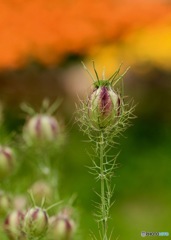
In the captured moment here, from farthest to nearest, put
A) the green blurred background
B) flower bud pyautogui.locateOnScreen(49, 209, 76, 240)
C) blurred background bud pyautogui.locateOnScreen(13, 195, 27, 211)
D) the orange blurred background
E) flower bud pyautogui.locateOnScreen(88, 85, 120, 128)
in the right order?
the orange blurred background, the green blurred background, blurred background bud pyautogui.locateOnScreen(13, 195, 27, 211), flower bud pyautogui.locateOnScreen(49, 209, 76, 240), flower bud pyautogui.locateOnScreen(88, 85, 120, 128)

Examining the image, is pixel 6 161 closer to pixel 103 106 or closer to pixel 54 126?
pixel 54 126

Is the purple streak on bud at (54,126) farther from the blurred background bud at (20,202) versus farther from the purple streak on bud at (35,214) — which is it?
the purple streak on bud at (35,214)

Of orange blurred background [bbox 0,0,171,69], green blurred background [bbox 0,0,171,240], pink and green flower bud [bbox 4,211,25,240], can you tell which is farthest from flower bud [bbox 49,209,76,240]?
orange blurred background [bbox 0,0,171,69]

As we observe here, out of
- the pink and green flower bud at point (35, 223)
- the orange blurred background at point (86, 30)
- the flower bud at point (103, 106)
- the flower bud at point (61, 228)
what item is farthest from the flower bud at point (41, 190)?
the orange blurred background at point (86, 30)

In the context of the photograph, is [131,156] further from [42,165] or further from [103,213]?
[103,213]

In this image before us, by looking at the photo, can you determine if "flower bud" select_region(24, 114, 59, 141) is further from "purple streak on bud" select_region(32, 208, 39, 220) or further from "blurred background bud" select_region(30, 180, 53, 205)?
"purple streak on bud" select_region(32, 208, 39, 220)

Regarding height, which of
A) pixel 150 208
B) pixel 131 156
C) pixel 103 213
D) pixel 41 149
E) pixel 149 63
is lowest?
pixel 103 213

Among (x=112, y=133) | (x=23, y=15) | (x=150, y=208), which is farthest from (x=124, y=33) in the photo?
(x=112, y=133)
